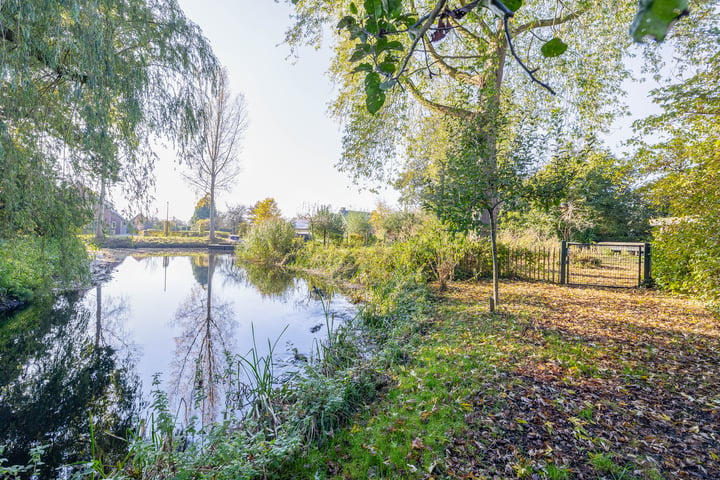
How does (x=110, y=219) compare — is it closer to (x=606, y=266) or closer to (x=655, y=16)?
(x=655, y=16)

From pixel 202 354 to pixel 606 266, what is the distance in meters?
12.4

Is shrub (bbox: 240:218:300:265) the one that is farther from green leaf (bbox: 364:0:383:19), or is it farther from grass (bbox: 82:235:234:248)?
green leaf (bbox: 364:0:383:19)

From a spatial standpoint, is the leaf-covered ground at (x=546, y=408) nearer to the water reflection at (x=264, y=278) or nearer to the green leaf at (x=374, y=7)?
the green leaf at (x=374, y=7)

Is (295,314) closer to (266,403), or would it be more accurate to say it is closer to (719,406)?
(266,403)

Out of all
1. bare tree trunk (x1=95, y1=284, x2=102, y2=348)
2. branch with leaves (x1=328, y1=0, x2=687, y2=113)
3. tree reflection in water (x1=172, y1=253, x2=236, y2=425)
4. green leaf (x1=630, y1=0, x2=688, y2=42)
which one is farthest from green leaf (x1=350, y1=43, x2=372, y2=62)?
bare tree trunk (x1=95, y1=284, x2=102, y2=348)

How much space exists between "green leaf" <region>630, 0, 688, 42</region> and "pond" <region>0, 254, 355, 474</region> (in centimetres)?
320

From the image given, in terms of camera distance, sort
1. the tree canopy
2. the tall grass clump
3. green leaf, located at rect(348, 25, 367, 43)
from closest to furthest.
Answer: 1. green leaf, located at rect(348, 25, 367, 43)
2. the tree canopy
3. the tall grass clump

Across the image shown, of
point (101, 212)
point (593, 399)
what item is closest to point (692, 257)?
point (593, 399)

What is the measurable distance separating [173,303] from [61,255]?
3.85 metres

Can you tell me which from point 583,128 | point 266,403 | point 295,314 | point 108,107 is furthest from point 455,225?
point 583,128

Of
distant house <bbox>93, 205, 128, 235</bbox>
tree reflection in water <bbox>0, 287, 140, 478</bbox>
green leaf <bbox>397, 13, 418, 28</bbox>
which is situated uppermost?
green leaf <bbox>397, 13, 418, 28</bbox>

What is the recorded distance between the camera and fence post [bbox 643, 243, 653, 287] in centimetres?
792

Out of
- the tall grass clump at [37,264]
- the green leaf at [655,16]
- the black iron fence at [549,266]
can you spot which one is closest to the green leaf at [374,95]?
the green leaf at [655,16]

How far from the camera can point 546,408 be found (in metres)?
2.81
